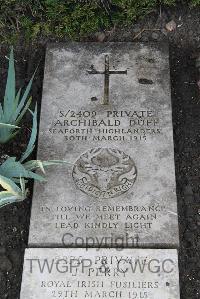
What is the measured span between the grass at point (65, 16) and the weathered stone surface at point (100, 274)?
1.79 meters

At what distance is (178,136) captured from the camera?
11.3 ft

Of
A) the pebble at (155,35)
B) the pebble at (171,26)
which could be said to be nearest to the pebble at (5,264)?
the pebble at (155,35)

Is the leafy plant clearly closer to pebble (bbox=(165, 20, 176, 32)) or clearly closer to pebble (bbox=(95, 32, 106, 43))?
pebble (bbox=(95, 32, 106, 43))

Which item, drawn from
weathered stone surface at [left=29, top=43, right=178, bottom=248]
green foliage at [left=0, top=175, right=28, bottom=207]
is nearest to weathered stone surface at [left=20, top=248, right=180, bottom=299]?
weathered stone surface at [left=29, top=43, right=178, bottom=248]

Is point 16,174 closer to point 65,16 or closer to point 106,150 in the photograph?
point 106,150

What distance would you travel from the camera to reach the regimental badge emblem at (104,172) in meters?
3.05

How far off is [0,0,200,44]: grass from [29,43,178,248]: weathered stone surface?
211 mm

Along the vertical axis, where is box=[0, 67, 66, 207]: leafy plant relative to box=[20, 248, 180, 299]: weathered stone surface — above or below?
above

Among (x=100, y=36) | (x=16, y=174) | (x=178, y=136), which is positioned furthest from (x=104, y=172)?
(x=100, y=36)

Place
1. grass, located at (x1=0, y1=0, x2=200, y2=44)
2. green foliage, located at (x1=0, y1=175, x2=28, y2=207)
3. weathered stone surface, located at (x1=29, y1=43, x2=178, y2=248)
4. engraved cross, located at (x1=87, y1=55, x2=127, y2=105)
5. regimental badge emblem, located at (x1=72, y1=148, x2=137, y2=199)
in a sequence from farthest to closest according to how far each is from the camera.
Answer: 1. grass, located at (x1=0, y1=0, x2=200, y2=44)
2. engraved cross, located at (x1=87, y1=55, x2=127, y2=105)
3. regimental badge emblem, located at (x1=72, y1=148, x2=137, y2=199)
4. weathered stone surface, located at (x1=29, y1=43, x2=178, y2=248)
5. green foliage, located at (x1=0, y1=175, x2=28, y2=207)

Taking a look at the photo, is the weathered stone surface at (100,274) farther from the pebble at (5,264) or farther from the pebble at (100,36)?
the pebble at (100,36)

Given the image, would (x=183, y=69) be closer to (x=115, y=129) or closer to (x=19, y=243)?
(x=115, y=129)

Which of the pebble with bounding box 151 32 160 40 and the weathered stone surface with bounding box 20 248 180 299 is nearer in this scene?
the weathered stone surface with bounding box 20 248 180 299

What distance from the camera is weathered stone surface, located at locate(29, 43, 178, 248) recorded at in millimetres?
2930
